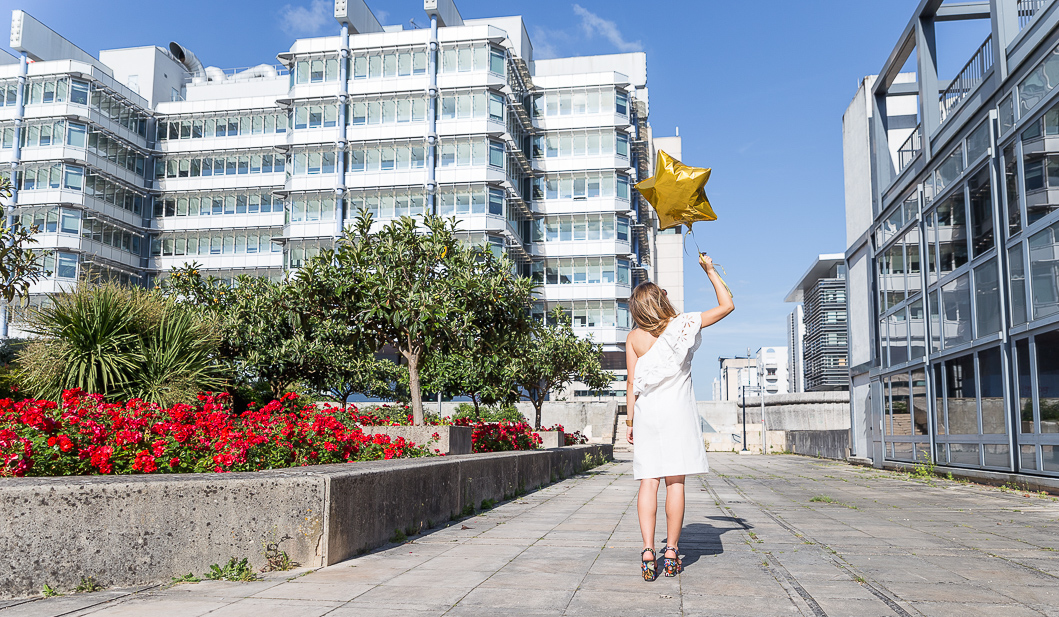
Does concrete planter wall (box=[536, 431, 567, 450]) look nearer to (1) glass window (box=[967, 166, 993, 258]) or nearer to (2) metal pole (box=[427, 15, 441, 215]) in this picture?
(1) glass window (box=[967, 166, 993, 258])

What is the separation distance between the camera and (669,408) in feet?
16.6

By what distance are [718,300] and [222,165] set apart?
60966mm

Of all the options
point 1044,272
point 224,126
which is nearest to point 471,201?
point 224,126

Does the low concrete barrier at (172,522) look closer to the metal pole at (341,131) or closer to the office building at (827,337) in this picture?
the metal pole at (341,131)

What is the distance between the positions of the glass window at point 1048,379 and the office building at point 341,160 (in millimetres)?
39618

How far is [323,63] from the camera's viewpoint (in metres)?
54.6

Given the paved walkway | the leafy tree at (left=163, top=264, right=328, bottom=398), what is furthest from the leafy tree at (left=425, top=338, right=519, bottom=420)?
the paved walkway

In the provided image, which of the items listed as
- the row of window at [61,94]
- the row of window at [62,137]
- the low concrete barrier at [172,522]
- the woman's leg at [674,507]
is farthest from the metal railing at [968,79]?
the row of window at [61,94]

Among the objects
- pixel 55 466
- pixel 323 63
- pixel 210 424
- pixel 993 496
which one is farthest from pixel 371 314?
pixel 323 63

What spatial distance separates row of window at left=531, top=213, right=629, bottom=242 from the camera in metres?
55.2

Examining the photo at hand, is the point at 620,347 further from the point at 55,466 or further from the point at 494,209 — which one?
the point at 55,466

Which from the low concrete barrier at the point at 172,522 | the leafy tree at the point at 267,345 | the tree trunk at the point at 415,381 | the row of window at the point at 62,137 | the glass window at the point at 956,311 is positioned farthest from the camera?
the row of window at the point at 62,137

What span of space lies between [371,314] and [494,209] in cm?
4016

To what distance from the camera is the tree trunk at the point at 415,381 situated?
11953mm
